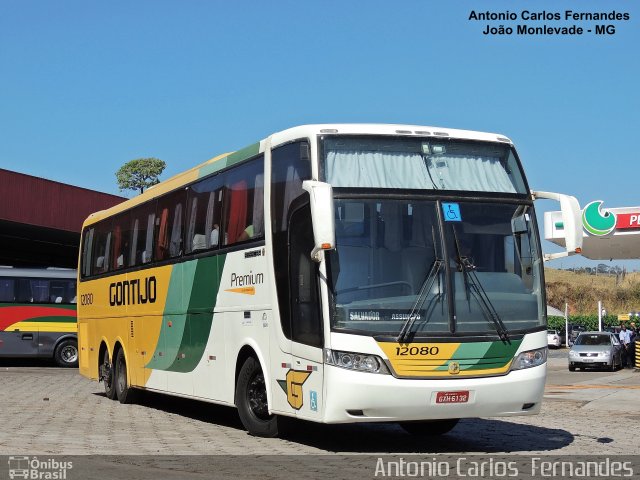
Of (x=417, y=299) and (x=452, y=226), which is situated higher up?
(x=452, y=226)

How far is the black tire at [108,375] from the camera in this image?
1959 cm

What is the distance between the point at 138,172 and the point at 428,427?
4365 inches

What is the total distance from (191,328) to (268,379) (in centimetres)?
315

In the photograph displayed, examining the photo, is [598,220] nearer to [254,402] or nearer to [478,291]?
[254,402]

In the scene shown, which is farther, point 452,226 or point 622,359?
point 622,359

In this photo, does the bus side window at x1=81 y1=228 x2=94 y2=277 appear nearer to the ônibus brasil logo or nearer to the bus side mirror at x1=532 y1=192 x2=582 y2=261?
the bus side mirror at x1=532 y1=192 x2=582 y2=261

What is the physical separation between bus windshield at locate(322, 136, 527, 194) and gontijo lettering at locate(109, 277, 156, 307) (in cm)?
621

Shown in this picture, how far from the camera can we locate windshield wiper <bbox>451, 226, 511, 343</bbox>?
11.0 m

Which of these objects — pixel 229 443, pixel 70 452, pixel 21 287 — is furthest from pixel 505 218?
pixel 21 287

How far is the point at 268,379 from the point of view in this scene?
39.8 feet

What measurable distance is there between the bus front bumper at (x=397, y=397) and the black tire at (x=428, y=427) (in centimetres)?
227

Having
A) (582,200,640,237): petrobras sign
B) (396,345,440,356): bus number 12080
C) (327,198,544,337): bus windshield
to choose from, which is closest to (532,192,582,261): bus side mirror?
(327,198,544,337): bus windshield

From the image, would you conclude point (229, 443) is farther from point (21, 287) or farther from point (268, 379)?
point (21, 287)

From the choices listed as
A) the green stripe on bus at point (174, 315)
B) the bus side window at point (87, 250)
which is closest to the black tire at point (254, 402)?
the green stripe on bus at point (174, 315)
